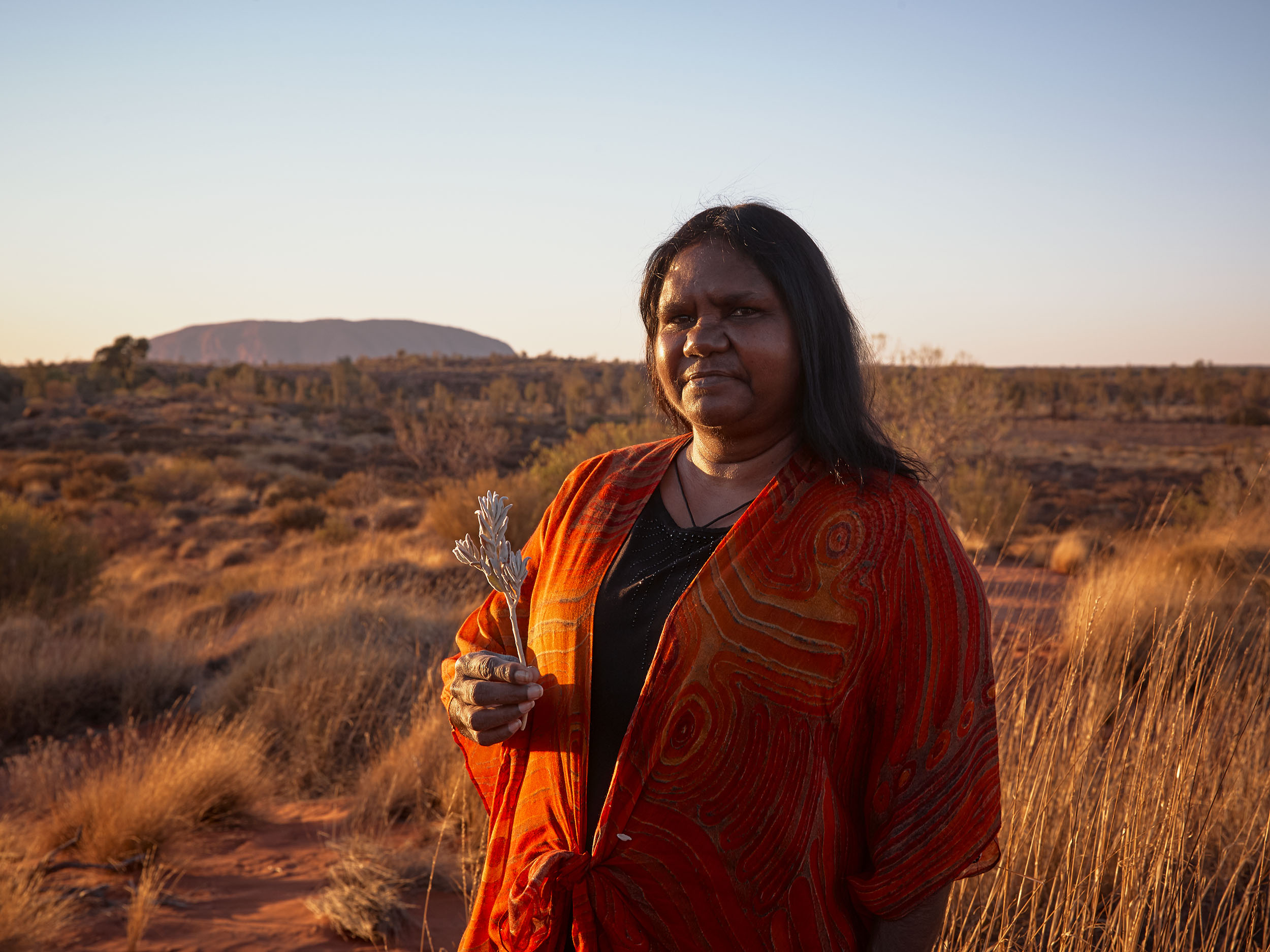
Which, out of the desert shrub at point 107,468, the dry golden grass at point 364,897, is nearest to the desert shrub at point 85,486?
the desert shrub at point 107,468

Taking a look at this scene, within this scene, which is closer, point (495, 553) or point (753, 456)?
point (495, 553)

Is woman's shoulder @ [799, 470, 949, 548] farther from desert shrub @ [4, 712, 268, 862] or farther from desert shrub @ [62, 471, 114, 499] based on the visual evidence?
desert shrub @ [62, 471, 114, 499]

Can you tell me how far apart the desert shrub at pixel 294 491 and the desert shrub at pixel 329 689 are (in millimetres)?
12456

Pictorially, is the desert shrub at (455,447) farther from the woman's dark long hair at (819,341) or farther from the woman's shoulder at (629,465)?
the woman's dark long hair at (819,341)

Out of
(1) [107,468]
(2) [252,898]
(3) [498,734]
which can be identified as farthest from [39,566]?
(1) [107,468]

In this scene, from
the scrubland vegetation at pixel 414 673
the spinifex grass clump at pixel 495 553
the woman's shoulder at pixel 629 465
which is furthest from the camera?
the scrubland vegetation at pixel 414 673

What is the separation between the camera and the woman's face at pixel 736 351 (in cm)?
158

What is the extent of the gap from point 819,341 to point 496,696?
3.08 feet

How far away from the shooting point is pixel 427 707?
532cm

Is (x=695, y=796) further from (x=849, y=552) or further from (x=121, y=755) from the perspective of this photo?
(x=121, y=755)

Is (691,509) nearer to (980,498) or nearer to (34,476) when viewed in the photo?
(980,498)

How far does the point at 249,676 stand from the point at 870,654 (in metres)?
6.14

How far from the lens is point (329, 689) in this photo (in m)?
5.72

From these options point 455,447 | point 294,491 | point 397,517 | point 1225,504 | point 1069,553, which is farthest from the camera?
point 294,491
